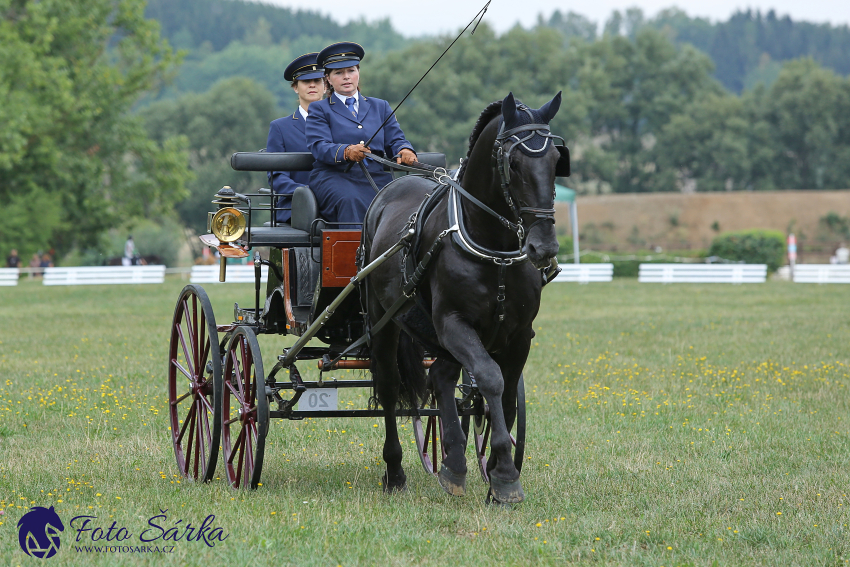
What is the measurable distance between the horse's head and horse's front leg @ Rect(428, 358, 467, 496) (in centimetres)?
138

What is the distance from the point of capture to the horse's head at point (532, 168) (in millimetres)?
4660

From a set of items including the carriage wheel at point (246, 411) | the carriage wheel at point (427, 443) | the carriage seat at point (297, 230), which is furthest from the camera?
the carriage wheel at point (427, 443)

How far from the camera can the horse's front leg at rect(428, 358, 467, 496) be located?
5598 millimetres

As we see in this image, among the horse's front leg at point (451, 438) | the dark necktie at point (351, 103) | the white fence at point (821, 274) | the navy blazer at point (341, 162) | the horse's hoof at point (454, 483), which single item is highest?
the dark necktie at point (351, 103)

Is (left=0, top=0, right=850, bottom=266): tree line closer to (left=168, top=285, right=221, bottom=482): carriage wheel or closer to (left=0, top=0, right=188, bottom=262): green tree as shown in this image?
(left=0, top=0, right=188, bottom=262): green tree

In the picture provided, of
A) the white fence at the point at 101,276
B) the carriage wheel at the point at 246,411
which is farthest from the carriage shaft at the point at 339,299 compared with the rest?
the white fence at the point at 101,276

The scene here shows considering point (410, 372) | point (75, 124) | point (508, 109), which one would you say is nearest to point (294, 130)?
point (410, 372)

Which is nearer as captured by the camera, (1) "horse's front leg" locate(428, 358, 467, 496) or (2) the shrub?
(1) "horse's front leg" locate(428, 358, 467, 496)

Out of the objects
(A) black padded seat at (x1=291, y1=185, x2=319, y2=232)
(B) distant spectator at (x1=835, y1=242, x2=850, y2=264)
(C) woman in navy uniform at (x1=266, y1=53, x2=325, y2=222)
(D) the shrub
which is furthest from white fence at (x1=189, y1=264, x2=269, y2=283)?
(B) distant spectator at (x1=835, y1=242, x2=850, y2=264)

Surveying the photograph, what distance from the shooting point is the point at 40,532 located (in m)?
5.06

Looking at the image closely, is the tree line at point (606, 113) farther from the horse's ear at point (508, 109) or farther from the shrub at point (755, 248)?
the horse's ear at point (508, 109)

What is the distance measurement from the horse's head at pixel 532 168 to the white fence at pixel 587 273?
28.9 metres

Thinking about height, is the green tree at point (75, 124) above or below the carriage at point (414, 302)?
above

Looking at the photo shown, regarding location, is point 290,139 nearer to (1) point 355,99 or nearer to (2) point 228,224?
(1) point 355,99
